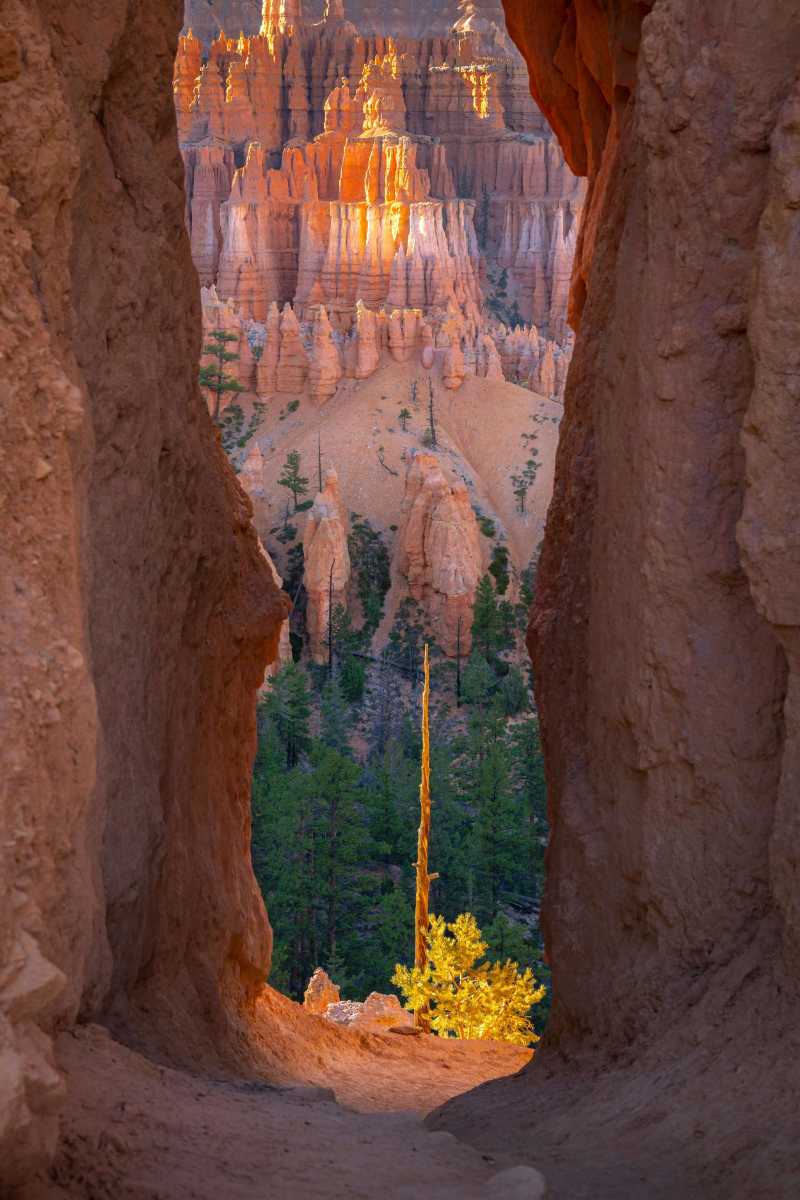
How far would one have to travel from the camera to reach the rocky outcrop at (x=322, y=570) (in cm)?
3931

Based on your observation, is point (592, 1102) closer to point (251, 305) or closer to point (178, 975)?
point (178, 975)

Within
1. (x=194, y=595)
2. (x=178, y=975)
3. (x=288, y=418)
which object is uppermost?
(x=194, y=595)

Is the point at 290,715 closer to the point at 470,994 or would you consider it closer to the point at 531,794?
the point at 531,794

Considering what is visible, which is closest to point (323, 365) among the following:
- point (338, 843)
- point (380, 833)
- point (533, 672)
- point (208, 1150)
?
point (380, 833)

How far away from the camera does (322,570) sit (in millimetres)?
39594

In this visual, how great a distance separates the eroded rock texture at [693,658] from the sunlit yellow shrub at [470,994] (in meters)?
7.18

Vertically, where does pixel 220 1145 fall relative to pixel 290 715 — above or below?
above

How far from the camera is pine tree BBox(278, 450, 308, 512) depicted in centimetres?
4347

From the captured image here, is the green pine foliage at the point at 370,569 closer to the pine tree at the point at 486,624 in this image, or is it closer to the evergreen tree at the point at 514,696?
the pine tree at the point at 486,624

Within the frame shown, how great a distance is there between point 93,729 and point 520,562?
4006 centimetres

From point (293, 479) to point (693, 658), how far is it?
38001 mm

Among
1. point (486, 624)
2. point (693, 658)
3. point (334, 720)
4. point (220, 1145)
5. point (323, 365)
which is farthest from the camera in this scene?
point (323, 365)

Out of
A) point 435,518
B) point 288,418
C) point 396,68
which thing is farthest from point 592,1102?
point 396,68

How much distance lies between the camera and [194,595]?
27.3 feet
